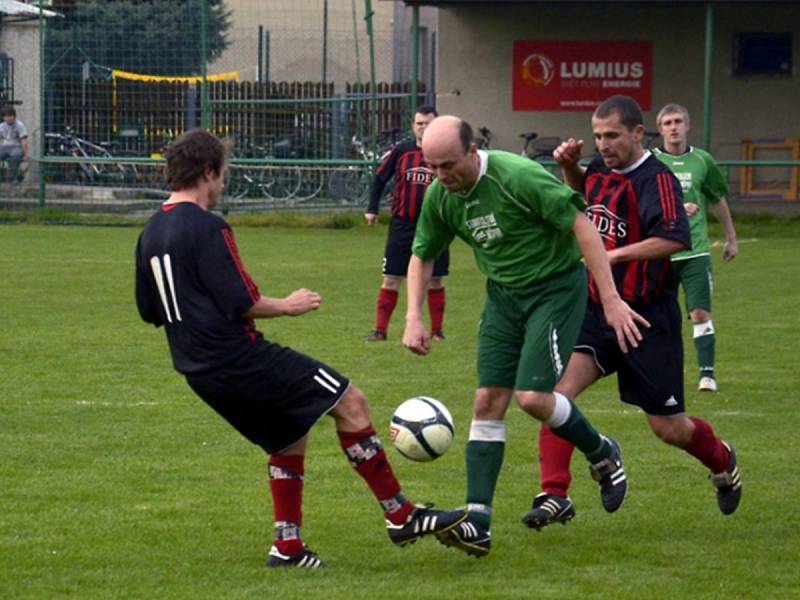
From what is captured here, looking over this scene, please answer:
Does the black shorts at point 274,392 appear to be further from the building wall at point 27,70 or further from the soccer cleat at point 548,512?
the building wall at point 27,70

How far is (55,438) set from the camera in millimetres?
8578

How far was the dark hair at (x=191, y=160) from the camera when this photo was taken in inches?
221

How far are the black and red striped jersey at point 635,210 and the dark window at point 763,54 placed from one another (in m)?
20.1

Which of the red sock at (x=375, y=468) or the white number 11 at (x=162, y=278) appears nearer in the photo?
the white number 11 at (x=162, y=278)

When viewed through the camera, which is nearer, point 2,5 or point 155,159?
point 155,159

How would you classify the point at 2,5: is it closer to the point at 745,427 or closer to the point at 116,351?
the point at 116,351

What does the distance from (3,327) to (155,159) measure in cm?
1112

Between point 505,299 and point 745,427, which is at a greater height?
point 505,299

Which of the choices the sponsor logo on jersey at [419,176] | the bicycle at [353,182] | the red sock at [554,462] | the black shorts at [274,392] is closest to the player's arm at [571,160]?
the red sock at [554,462]

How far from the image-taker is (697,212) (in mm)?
10180

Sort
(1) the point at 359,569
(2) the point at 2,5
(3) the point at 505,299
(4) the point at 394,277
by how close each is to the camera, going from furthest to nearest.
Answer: (2) the point at 2,5 < (4) the point at 394,277 < (3) the point at 505,299 < (1) the point at 359,569

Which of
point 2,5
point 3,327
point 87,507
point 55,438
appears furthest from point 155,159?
point 87,507

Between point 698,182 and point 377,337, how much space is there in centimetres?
350

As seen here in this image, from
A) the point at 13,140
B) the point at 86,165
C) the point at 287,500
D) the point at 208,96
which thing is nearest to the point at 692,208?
the point at 287,500
